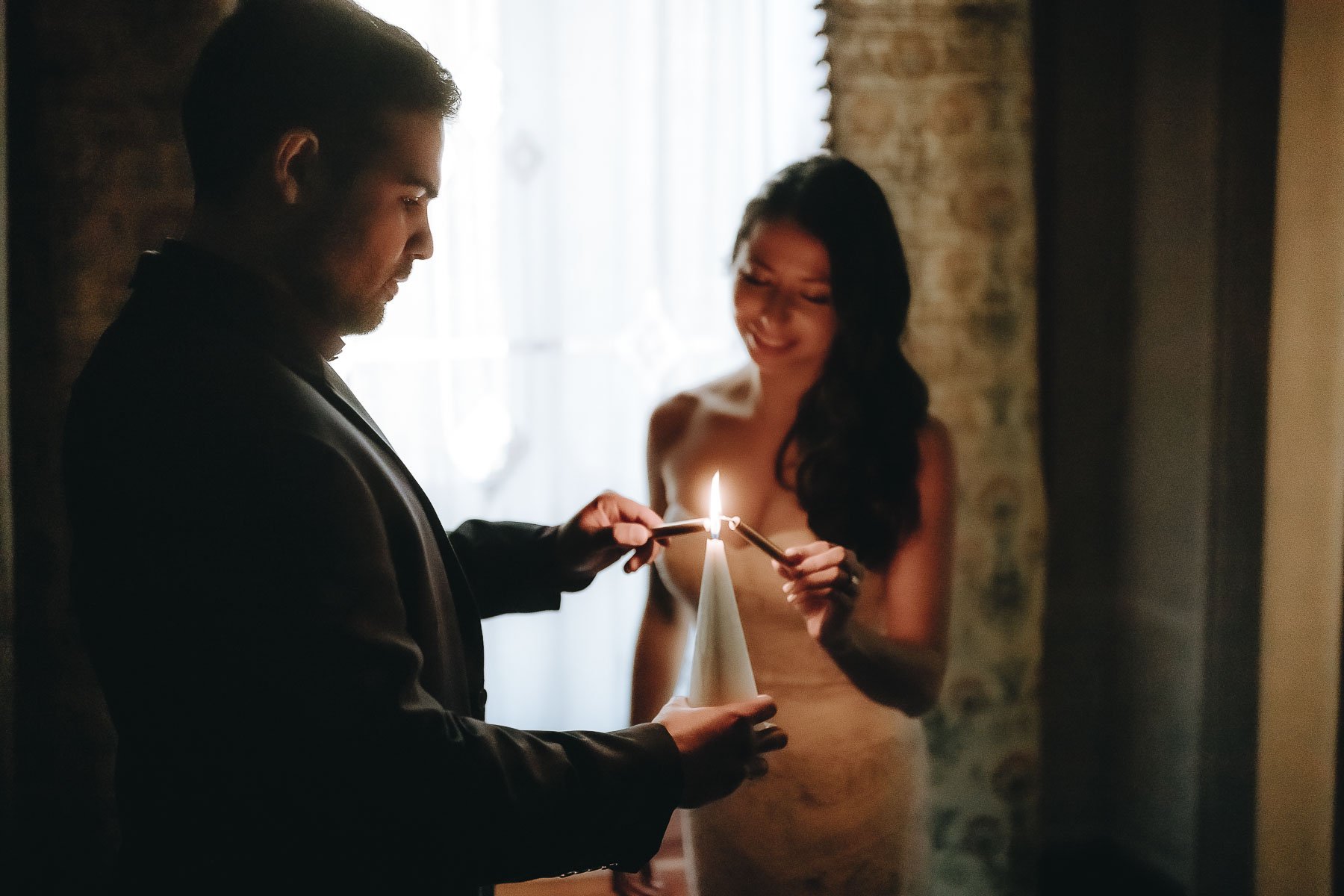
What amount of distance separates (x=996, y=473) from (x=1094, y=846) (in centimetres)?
96

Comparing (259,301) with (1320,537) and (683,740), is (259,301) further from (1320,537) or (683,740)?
(1320,537)

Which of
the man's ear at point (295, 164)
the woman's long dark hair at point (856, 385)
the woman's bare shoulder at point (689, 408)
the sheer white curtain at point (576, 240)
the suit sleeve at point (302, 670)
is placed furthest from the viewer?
the sheer white curtain at point (576, 240)

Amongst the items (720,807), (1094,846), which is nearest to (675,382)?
(720,807)

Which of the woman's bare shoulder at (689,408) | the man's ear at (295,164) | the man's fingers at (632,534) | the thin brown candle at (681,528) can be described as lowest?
the man's fingers at (632,534)

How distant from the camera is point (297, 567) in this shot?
78cm

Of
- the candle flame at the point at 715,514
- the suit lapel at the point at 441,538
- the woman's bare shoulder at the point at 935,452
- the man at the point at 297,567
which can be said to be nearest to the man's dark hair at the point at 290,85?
the man at the point at 297,567

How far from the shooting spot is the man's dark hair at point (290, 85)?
0.94 m

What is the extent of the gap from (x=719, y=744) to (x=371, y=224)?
66 centimetres

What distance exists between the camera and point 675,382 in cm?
201

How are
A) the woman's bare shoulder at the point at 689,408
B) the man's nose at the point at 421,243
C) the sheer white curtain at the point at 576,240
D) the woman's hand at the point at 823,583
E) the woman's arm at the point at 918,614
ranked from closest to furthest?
1. the man's nose at the point at 421,243
2. the woman's hand at the point at 823,583
3. the woman's arm at the point at 918,614
4. the woman's bare shoulder at the point at 689,408
5. the sheer white curtain at the point at 576,240

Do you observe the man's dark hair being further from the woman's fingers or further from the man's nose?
the woman's fingers

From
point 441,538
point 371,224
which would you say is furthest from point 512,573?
point 371,224

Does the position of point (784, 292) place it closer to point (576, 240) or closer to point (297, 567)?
point (576, 240)

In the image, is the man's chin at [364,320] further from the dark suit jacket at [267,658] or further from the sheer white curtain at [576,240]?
the sheer white curtain at [576,240]
